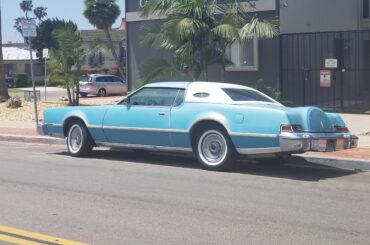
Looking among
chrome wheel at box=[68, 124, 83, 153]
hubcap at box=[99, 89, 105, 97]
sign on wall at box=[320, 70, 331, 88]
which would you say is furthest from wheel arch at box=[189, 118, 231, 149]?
hubcap at box=[99, 89, 105, 97]

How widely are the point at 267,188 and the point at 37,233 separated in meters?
3.88

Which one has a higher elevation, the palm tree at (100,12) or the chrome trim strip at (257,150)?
the palm tree at (100,12)

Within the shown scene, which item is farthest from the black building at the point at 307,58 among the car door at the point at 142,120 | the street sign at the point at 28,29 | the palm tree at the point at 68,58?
the car door at the point at 142,120

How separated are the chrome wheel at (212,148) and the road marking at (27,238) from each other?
4.76 m

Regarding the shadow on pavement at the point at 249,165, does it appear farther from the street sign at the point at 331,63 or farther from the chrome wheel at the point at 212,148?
the street sign at the point at 331,63

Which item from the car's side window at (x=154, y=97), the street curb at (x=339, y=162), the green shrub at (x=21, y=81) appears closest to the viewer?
the street curb at (x=339, y=162)

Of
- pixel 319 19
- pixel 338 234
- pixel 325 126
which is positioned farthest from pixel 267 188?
pixel 319 19

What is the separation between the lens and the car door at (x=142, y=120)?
12070 millimetres

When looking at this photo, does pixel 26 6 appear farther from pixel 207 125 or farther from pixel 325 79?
pixel 207 125

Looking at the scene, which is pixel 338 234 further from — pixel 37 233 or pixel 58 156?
pixel 58 156

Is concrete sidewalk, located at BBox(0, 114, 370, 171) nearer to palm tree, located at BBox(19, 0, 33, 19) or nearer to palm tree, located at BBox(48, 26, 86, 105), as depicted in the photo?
palm tree, located at BBox(48, 26, 86, 105)

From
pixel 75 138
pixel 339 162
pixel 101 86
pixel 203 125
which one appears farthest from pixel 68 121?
pixel 101 86

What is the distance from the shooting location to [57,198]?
925cm

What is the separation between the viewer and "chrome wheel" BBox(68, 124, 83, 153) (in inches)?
533
